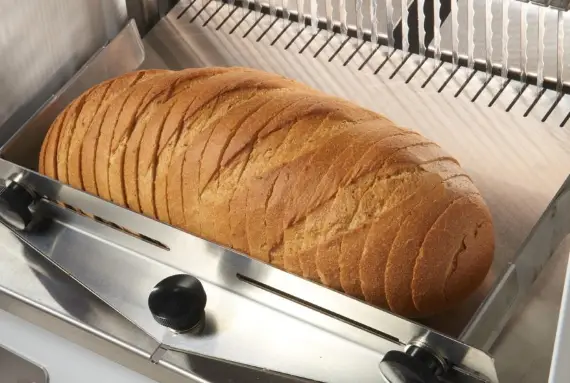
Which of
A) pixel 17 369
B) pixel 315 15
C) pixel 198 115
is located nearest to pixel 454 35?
pixel 315 15

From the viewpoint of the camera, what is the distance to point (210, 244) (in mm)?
1117

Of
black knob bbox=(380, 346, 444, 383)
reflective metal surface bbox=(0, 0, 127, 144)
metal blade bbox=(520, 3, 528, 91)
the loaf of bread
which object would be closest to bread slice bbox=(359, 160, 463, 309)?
the loaf of bread

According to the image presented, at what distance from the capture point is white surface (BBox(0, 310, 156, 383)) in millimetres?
1184

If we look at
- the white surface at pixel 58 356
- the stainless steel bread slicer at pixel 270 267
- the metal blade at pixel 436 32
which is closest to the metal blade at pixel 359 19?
the stainless steel bread slicer at pixel 270 267

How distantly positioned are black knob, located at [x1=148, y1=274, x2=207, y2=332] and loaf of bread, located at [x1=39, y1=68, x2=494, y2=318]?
9cm

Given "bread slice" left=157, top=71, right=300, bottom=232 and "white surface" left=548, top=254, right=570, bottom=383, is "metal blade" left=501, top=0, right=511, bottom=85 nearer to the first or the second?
"bread slice" left=157, top=71, right=300, bottom=232

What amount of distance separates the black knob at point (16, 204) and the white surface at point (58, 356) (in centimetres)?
13

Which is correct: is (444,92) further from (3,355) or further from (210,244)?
(3,355)

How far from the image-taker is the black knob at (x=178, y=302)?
111 cm

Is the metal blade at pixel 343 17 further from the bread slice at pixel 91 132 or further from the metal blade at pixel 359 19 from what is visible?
the bread slice at pixel 91 132

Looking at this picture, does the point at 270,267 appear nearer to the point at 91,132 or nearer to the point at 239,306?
the point at 239,306

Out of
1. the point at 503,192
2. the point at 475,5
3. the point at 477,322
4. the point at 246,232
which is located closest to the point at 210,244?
the point at 246,232

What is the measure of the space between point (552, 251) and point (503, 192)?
0.14m

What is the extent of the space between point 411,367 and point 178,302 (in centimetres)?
30
